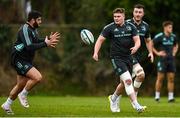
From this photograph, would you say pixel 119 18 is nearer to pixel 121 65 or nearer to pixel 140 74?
pixel 121 65

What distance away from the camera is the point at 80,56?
32250mm

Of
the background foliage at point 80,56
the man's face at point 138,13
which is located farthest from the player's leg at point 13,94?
the background foliage at point 80,56

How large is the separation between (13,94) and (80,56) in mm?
16110

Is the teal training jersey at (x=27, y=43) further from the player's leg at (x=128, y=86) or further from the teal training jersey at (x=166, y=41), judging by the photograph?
the teal training jersey at (x=166, y=41)

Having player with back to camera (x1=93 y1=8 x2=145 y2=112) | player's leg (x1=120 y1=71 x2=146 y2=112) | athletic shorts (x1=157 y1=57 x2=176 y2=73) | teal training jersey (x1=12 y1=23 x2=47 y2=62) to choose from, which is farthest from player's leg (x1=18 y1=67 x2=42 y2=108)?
athletic shorts (x1=157 y1=57 x2=176 y2=73)

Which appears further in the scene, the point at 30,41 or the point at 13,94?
the point at 13,94

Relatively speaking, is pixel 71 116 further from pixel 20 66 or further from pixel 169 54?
pixel 169 54

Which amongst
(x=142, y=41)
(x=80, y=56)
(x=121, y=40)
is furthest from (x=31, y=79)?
(x=80, y=56)

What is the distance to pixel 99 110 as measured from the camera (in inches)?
667

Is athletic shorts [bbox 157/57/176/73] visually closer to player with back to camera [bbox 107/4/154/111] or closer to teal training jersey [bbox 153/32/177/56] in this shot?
teal training jersey [bbox 153/32/177/56]

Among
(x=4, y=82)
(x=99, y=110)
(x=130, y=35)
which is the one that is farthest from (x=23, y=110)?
(x=4, y=82)

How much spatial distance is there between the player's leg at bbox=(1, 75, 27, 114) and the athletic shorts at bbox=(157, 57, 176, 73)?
24.8ft

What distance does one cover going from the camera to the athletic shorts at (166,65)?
23156 millimetres

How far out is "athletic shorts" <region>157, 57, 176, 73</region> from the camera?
23156 millimetres
